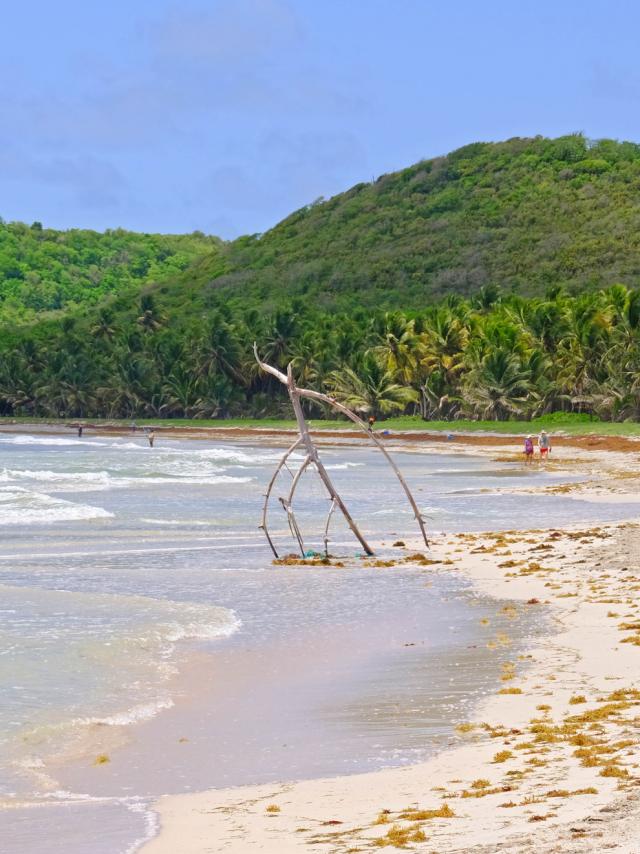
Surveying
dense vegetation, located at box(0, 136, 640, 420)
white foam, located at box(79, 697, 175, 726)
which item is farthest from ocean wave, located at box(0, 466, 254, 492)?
dense vegetation, located at box(0, 136, 640, 420)

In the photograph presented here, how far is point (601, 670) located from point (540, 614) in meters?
4.02

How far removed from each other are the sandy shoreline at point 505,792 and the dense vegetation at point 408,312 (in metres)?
62.6

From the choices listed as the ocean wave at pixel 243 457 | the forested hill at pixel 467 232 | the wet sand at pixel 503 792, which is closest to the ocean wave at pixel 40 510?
the wet sand at pixel 503 792

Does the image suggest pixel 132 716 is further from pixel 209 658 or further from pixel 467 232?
pixel 467 232

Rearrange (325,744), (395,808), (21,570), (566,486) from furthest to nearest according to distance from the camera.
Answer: (566,486), (21,570), (325,744), (395,808)

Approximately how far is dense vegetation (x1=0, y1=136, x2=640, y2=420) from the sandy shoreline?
62601 mm

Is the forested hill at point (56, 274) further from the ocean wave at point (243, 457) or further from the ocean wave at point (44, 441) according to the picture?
the ocean wave at point (243, 457)

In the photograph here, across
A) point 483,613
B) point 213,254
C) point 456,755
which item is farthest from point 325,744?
point 213,254

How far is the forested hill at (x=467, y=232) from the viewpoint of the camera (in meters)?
132

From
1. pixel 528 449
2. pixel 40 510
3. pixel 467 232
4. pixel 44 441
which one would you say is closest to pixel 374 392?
pixel 44 441

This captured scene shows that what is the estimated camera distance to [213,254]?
179m

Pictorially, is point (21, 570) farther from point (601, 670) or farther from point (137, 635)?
point (601, 670)

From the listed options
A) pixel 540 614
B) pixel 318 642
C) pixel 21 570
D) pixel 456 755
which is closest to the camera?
pixel 456 755

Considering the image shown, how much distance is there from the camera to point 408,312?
106 m
